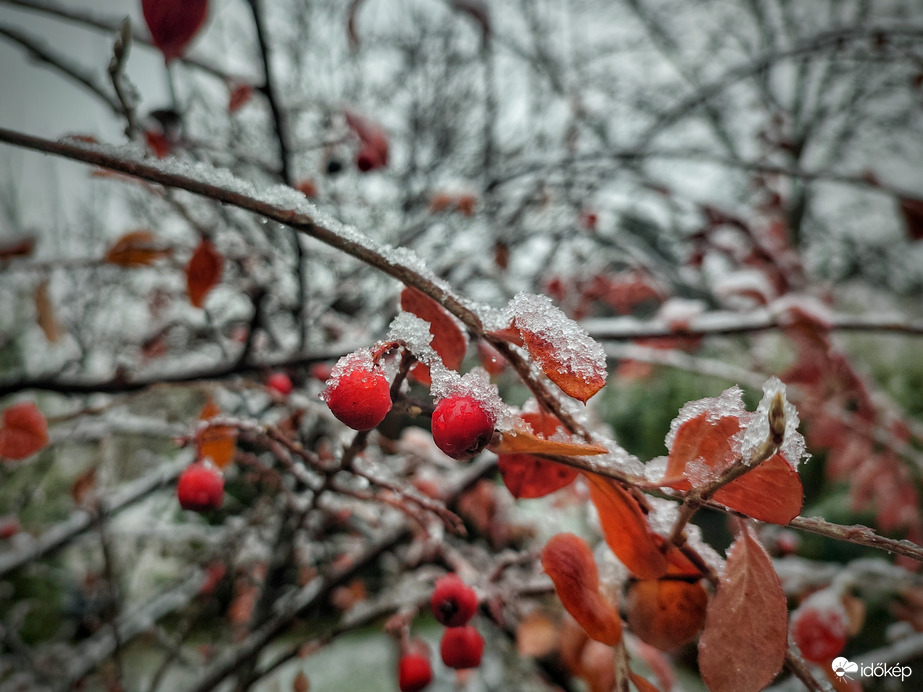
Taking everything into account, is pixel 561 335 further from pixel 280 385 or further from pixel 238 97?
pixel 238 97

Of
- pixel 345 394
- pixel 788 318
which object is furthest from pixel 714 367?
pixel 345 394

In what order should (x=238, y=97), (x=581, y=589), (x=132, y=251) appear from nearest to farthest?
1. (x=581, y=589)
2. (x=132, y=251)
3. (x=238, y=97)

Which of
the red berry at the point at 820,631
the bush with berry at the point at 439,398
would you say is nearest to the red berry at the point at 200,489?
the bush with berry at the point at 439,398

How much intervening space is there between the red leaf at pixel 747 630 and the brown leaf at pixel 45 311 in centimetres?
112

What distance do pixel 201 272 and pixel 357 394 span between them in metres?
0.53

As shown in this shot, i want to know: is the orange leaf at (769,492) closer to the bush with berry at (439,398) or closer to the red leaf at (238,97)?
the bush with berry at (439,398)

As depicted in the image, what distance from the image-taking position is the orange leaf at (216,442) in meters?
0.47

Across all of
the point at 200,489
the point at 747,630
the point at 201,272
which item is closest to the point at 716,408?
the point at 747,630

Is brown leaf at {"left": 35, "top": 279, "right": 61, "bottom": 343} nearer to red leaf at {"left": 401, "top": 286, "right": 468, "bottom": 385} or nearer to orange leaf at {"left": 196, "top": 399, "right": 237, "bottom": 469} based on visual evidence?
orange leaf at {"left": 196, "top": 399, "right": 237, "bottom": 469}

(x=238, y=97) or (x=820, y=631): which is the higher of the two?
(x=238, y=97)

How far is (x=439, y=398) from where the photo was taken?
1.00ft

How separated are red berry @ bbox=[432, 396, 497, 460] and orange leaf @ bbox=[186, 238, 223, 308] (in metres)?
0.55

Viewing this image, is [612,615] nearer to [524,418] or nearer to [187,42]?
[524,418]

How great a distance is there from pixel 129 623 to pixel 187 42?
1.42 meters
